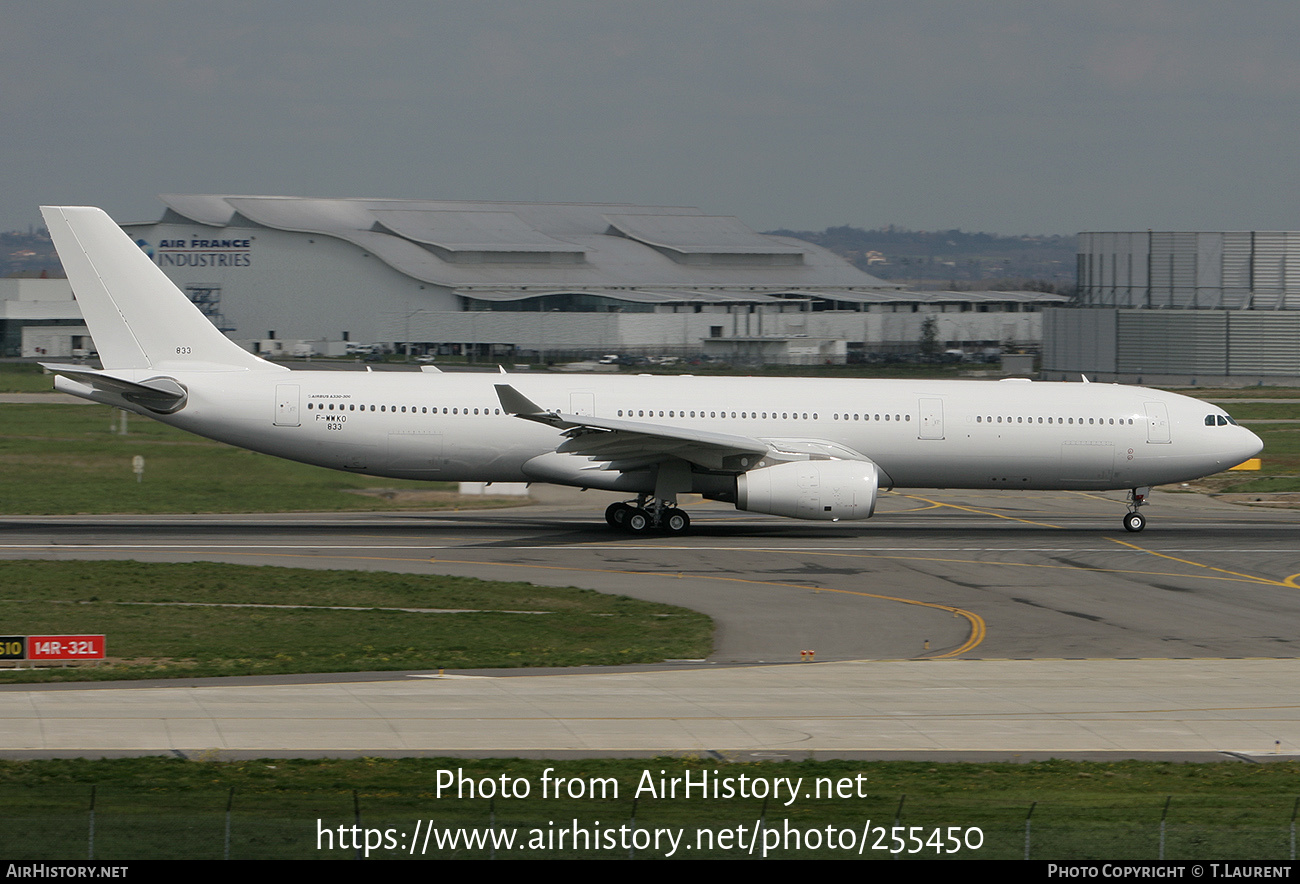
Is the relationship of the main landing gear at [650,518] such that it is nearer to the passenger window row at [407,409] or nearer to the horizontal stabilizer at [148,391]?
the passenger window row at [407,409]

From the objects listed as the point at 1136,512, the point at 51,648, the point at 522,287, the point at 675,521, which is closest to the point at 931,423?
the point at 1136,512

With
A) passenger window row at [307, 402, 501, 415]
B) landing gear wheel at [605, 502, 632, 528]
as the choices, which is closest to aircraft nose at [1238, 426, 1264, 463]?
landing gear wheel at [605, 502, 632, 528]

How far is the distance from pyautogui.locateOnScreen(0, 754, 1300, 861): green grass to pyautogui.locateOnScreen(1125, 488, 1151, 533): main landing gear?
23.7m

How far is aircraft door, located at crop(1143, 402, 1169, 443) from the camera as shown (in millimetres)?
39656

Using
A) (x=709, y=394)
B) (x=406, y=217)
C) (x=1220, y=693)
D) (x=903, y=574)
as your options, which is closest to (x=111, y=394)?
(x=709, y=394)

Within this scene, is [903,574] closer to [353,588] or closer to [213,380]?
[353,588]

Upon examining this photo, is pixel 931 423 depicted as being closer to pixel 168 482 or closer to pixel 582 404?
pixel 582 404

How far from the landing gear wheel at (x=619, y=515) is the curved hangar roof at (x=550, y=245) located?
91.4 meters

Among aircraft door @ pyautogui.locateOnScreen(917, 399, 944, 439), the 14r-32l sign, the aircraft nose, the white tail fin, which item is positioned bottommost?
the 14r-32l sign

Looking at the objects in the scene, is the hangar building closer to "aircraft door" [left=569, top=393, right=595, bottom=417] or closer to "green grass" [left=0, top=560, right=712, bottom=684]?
"aircraft door" [left=569, top=393, right=595, bottom=417]

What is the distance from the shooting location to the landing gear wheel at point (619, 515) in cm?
3816

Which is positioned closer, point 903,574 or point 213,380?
point 903,574

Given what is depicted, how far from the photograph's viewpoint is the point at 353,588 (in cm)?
2858

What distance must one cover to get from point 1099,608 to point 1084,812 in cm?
1500
